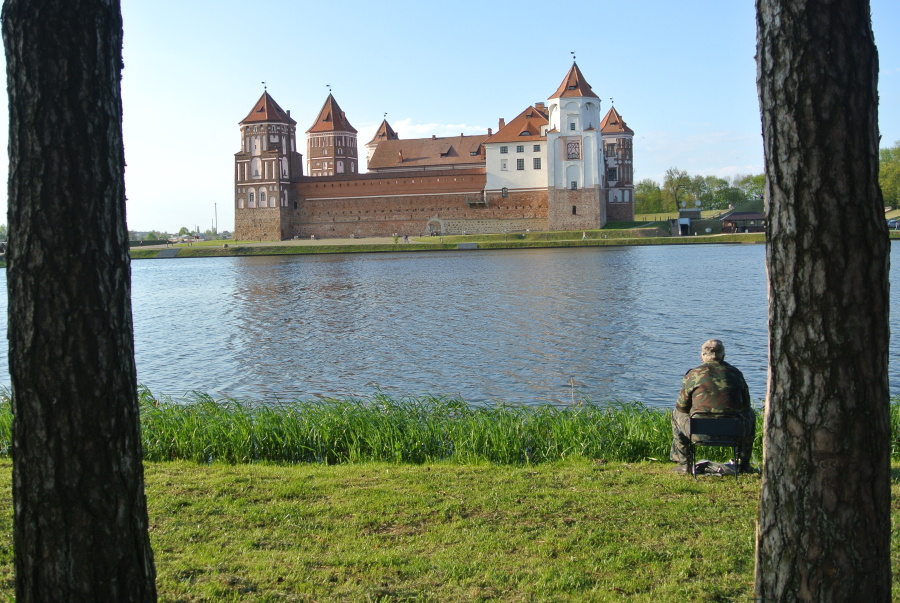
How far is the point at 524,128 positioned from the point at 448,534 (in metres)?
65.0

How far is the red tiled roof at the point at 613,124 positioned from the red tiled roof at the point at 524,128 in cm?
494

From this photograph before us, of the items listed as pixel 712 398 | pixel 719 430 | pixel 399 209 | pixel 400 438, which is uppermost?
pixel 399 209

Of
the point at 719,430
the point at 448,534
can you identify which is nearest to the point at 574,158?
the point at 719,430

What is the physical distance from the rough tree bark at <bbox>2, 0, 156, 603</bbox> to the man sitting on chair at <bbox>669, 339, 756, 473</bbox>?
3807mm

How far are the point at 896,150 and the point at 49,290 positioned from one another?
94.4 meters

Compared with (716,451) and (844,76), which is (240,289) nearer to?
(716,451)

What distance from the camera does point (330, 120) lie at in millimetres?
78562

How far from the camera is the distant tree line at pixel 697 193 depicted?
295 feet

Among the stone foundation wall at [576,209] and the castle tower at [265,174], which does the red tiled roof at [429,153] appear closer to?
the castle tower at [265,174]

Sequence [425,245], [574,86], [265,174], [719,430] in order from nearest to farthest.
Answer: [719,430] → [425,245] → [574,86] → [265,174]

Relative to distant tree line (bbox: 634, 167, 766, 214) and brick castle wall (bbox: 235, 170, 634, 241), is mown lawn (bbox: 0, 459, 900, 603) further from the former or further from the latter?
distant tree line (bbox: 634, 167, 766, 214)

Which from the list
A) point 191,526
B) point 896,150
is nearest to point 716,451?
point 191,526

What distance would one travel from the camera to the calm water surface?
12.7 metres

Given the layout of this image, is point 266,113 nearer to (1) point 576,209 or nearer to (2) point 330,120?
(2) point 330,120
